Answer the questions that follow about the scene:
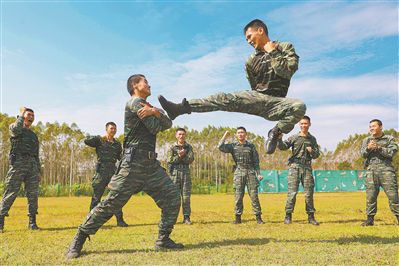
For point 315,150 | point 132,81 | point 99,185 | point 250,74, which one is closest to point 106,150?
point 99,185

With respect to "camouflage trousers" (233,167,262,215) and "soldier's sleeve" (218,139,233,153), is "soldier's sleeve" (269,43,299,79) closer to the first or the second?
"soldier's sleeve" (218,139,233,153)

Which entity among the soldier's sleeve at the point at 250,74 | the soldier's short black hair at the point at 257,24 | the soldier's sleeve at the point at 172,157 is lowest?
the soldier's sleeve at the point at 172,157

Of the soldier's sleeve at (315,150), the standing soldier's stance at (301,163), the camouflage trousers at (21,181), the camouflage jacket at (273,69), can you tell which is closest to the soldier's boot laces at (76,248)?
the camouflage jacket at (273,69)

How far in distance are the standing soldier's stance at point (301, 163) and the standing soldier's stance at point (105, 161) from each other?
14.6 feet

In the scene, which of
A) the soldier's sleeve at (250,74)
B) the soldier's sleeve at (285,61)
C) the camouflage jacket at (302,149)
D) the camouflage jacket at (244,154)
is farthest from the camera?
the camouflage jacket at (244,154)

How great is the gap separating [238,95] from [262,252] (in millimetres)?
2416

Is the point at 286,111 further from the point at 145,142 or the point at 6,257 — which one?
the point at 6,257

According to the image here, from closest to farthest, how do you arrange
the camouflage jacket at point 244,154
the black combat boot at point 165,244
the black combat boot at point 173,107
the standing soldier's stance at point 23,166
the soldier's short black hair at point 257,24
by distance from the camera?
1. the black combat boot at point 173,107
2. the black combat boot at point 165,244
3. the soldier's short black hair at point 257,24
4. the standing soldier's stance at point 23,166
5. the camouflage jacket at point 244,154

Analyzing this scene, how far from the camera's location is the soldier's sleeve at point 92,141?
9.02m

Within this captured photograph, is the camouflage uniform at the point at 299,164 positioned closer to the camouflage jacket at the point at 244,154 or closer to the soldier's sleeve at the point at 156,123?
the camouflage jacket at the point at 244,154

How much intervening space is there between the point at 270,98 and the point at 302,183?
451cm

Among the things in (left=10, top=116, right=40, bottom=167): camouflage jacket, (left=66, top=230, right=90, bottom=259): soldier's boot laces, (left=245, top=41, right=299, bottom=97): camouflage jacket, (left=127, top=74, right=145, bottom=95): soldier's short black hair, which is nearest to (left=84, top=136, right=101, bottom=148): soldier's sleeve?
(left=10, top=116, right=40, bottom=167): camouflage jacket

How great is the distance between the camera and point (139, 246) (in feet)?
19.4

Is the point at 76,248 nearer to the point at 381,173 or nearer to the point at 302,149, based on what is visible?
Answer: the point at 302,149
